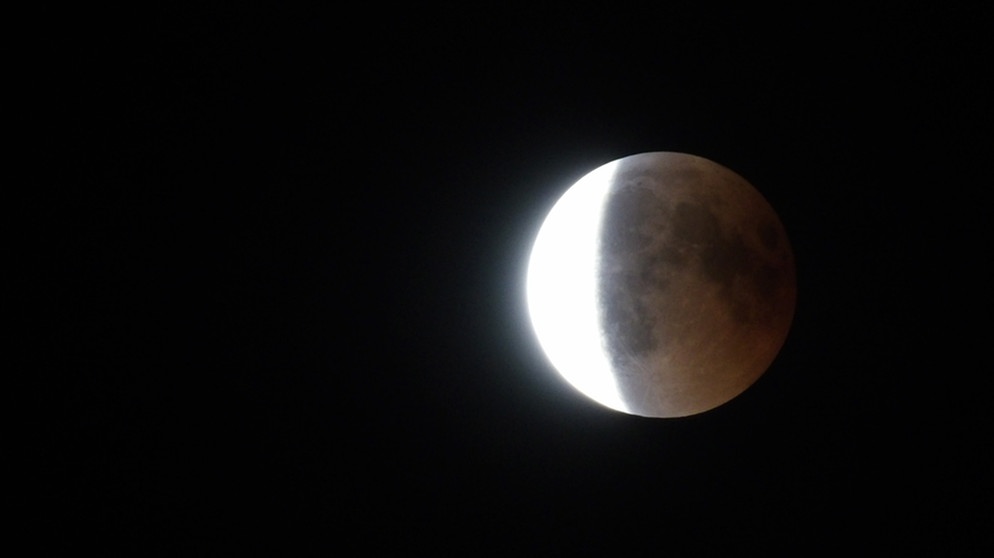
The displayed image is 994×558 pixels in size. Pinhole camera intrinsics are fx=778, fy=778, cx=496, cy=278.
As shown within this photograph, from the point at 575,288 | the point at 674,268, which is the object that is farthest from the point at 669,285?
Answer: the point at 575,288

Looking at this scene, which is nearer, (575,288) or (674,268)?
(674,268)

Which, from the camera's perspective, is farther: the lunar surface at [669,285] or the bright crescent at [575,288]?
the bright crescent at [575,288]

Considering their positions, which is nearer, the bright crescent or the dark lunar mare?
the dark lunar mare

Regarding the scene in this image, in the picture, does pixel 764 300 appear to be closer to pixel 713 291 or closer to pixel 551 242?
pixel 713 291

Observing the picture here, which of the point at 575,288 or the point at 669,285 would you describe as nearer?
the point at 669,285

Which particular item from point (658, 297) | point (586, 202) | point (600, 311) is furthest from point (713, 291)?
point (586, 202)

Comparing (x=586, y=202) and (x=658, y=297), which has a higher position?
(x=586, y=202)

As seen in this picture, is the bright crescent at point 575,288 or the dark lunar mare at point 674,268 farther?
the bright crescent at point 575,288

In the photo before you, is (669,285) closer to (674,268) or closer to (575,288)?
(674,268)
